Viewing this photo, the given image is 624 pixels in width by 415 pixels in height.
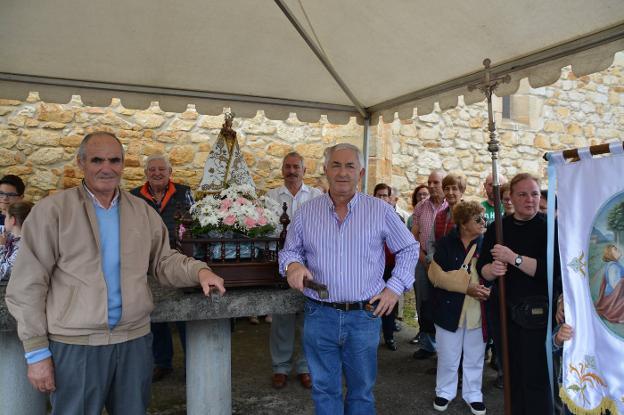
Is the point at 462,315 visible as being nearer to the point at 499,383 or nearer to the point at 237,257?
the point at 499,383

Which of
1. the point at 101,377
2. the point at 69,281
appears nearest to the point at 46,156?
the point at 69,281

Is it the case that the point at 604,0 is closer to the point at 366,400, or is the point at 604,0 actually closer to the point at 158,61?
the point at 366,400

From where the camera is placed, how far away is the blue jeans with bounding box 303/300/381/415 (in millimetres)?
2342

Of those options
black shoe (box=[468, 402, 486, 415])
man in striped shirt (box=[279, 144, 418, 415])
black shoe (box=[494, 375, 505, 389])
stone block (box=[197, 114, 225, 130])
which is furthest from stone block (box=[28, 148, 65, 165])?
black shoe (box=[494, 375, 505, 389])

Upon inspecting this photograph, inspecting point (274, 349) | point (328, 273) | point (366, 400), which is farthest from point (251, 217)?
point (274, 349)

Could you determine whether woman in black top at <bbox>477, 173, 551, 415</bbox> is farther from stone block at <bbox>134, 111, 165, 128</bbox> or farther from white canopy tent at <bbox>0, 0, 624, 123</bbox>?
stone block at <bbox>134, 111, 165, 128</bbox>

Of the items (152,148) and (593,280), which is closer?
(593,280)

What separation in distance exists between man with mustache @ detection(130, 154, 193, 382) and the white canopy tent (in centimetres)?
87

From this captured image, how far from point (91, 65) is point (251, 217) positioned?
2627mm

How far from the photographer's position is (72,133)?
19.0ft

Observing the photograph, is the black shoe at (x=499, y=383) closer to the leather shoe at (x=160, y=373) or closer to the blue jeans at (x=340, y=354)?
the blue jeans at (x=340, y=354)

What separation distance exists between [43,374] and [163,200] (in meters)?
2.41

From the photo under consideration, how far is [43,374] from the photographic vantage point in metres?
1.83

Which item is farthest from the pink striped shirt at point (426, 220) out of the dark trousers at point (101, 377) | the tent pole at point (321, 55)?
the dark trousers at point (101, 377)
